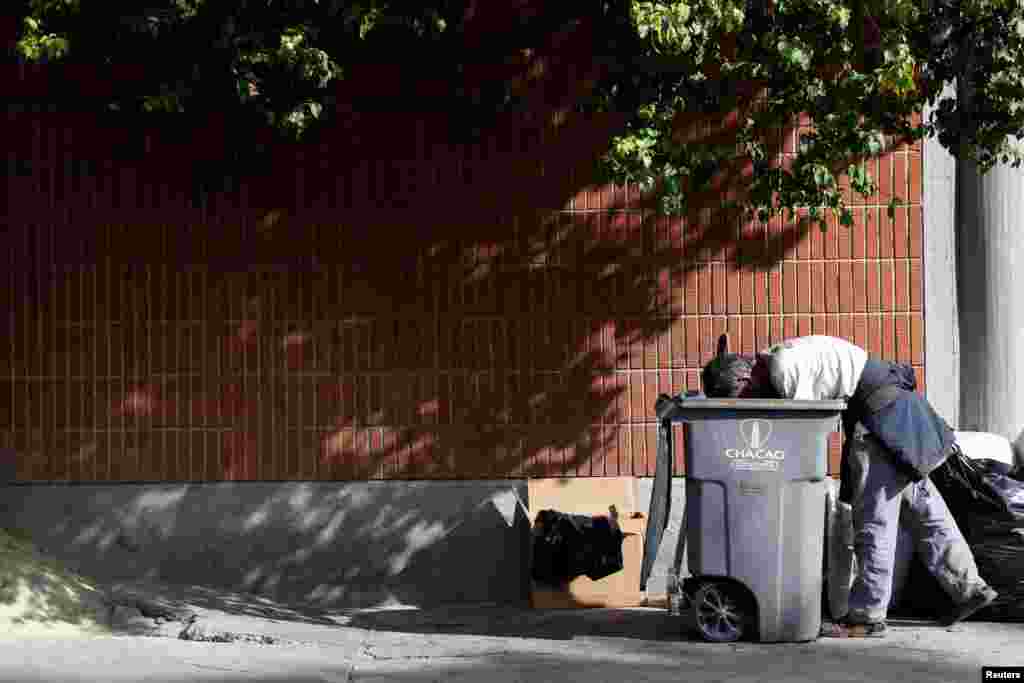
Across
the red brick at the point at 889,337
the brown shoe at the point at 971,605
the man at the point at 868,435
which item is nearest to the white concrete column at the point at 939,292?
the red brick at the point at 889,337

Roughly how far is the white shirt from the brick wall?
1563mm

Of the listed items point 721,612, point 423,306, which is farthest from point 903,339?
point 423,306

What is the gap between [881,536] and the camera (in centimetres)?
707

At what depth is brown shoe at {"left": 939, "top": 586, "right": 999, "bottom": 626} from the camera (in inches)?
284

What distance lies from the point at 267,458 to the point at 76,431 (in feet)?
3.78

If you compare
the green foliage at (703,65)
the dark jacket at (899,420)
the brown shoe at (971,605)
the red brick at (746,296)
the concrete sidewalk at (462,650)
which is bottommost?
the concrete sidewalk at (462,650)

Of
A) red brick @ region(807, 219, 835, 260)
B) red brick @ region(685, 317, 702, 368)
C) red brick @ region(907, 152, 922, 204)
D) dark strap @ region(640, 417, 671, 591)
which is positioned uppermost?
red brick @ region(907, 152, 922, 204)

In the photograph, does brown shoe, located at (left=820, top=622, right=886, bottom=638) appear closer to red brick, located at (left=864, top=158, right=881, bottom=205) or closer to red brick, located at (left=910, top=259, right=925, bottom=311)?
red brick, located at (left=910, top=259, right=925, bottom=311)

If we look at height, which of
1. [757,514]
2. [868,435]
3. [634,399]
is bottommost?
[757,514]

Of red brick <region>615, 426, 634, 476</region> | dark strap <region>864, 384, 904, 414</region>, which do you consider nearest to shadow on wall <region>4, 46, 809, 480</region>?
red brick <region>615, 426, 634, 476</region>

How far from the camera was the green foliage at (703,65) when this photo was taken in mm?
6988

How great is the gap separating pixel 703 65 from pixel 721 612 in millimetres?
2809

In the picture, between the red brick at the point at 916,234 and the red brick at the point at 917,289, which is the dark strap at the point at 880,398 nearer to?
the red brick at the point at 917,289

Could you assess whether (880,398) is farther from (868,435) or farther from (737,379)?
(737,379)
